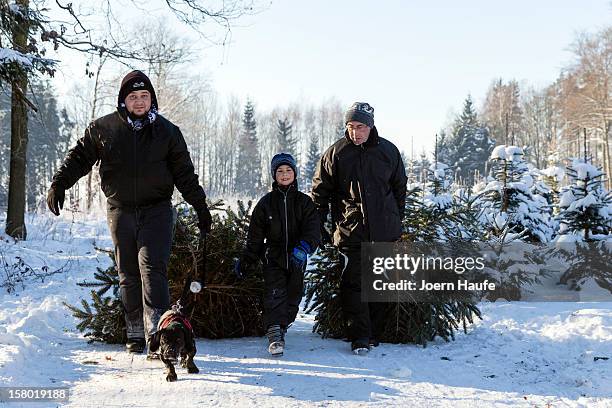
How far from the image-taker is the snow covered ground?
3.36m

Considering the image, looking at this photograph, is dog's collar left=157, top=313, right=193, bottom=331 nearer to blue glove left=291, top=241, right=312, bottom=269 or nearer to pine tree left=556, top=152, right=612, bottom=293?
blue glove left=291, top=241, right=312, bottom=269

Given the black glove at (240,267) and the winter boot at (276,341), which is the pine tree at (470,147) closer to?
the black glove at (240,267)

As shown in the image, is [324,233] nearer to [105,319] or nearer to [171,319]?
[171,319]

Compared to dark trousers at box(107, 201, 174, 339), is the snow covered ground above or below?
below

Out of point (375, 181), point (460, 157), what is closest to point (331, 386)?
point (375, 181)

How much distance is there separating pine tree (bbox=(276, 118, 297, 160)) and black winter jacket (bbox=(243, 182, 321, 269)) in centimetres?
5708

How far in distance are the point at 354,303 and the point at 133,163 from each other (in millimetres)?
2228

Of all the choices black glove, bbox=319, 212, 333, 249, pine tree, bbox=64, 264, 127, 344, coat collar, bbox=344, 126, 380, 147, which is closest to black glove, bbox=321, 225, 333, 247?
black glove, bbox=319, 212, 333, 249

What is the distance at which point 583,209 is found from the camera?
9617 millimetres

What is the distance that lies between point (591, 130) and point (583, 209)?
40621 millimetres

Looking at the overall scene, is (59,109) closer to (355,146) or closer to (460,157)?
(460,157)

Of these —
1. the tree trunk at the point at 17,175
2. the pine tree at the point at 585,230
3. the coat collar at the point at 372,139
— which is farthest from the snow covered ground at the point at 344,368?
the tree trunk at the point at 17,175

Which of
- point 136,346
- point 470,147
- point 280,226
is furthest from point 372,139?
point 470,147

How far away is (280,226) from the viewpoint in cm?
470
